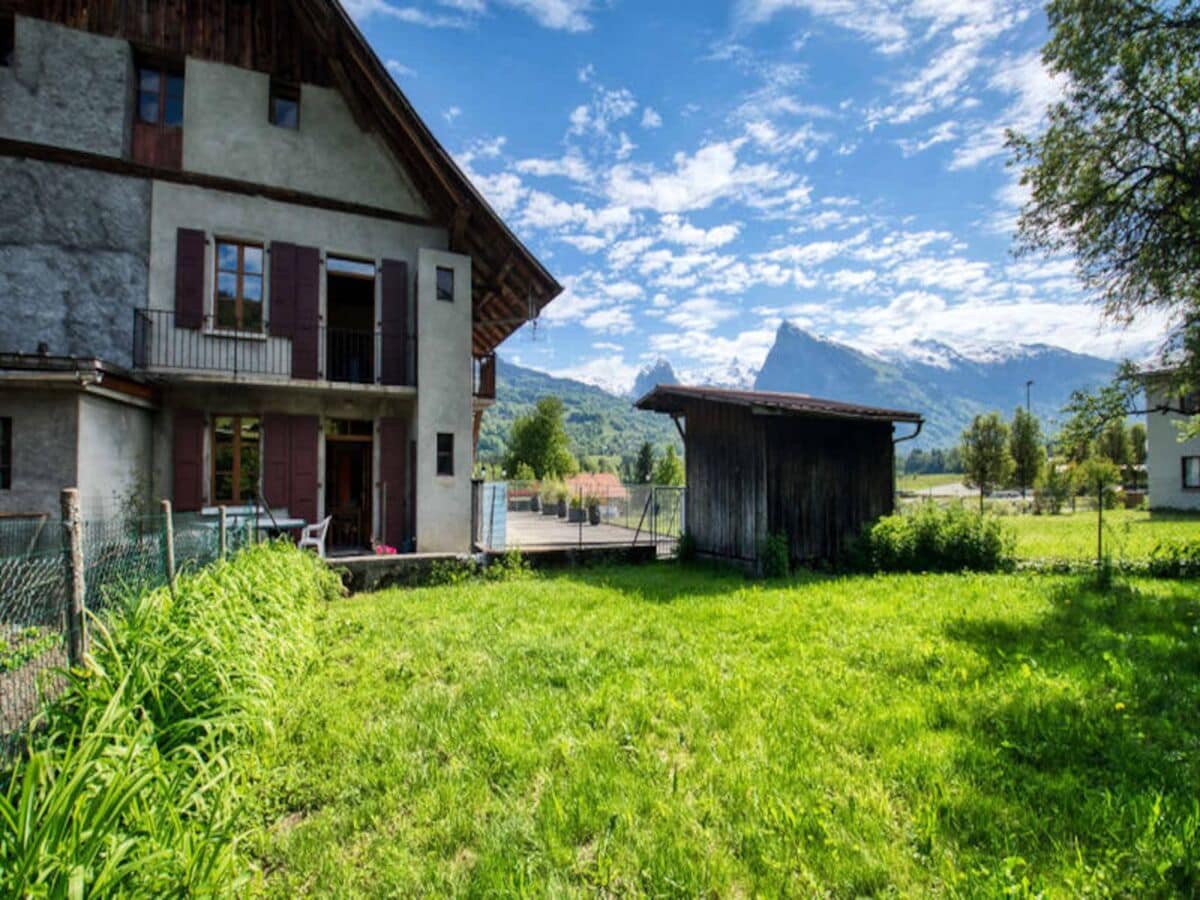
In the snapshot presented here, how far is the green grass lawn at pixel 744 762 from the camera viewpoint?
2699mm

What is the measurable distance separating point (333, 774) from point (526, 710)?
4.61ft

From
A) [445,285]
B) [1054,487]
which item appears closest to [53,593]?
[445,285]

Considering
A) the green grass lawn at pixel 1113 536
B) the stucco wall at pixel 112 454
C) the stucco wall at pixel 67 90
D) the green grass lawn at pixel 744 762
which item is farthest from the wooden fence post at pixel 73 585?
the green grass lawn at pixel 1113 536

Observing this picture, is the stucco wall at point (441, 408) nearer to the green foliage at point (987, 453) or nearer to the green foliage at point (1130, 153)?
the green foliage at point (1130, 153)

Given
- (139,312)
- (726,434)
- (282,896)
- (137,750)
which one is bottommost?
(282,896)

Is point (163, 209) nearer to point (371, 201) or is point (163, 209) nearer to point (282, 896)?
point (371, 201)

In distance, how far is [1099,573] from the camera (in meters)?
9.25

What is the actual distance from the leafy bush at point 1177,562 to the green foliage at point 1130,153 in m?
3.54

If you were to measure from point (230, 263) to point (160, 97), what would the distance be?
3325mm

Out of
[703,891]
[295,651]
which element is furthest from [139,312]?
[703,891]

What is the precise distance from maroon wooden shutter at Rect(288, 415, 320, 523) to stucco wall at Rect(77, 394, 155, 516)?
2375mm

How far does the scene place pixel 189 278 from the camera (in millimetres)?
10820

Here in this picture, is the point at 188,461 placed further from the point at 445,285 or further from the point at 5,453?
the point at 445,285

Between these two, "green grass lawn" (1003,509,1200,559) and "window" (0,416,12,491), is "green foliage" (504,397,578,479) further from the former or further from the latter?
"window" (0,416,12,491)
